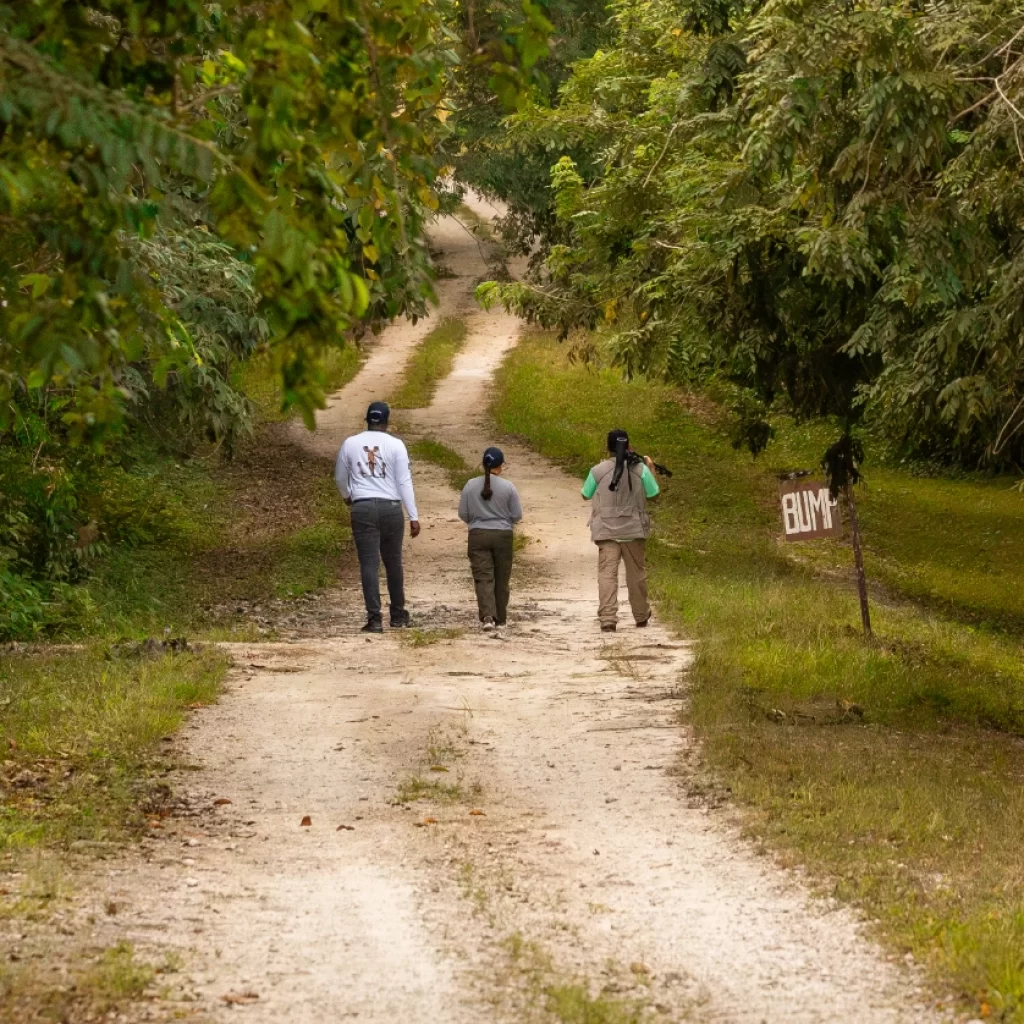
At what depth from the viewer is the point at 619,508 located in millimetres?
15477

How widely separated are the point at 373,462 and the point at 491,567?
149 centimetres

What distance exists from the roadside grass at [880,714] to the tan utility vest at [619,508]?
107cm

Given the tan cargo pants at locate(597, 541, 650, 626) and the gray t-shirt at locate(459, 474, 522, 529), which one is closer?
the gray t-shirt at locate(459, 474, 522, 529)

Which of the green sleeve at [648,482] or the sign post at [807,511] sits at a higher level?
the green sleeve at [648,482]

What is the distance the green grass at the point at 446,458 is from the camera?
96.9 ft

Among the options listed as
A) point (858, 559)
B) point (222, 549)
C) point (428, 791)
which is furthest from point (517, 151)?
point (428, 791)

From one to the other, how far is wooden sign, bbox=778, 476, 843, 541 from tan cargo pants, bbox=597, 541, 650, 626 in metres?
1.50

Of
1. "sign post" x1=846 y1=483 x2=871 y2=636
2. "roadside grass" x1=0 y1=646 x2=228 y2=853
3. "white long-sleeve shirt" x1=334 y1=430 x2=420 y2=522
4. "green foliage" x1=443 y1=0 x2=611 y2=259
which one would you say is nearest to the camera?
"roadside grass" x1=0 y1=646 x2=228 y2=853

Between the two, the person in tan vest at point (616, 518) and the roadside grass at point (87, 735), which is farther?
the person in tan vest at point (616, 518)

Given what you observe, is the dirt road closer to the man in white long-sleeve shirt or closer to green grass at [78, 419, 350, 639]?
the man in white long-sleeve shirt

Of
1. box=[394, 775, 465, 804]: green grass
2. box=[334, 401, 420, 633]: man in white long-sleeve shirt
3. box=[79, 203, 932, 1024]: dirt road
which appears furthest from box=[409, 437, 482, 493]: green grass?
box=[394, 775, 465, 804]: green grass

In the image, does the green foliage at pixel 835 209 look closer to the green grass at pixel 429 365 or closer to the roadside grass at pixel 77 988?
the roadside grass at pixel 77 988

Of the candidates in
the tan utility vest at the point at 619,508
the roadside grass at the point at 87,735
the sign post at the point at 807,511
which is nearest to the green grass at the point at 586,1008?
the roadside grass at the point at 87,735

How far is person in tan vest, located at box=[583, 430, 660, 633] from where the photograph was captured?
15.4m
